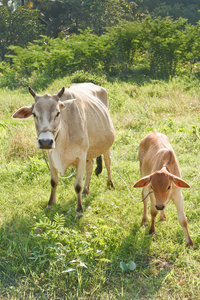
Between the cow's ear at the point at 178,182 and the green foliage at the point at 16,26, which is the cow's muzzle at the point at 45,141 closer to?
the cow's ear at the point at 178,182

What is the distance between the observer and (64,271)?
3.00 m

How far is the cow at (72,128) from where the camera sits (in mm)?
3580

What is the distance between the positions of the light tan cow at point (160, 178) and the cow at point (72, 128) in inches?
31.2

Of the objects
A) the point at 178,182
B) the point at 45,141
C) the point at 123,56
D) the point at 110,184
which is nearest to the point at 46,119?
the point at 45,141

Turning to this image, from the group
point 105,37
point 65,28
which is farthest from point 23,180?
point 65,28

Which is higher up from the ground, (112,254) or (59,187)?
(112,254)

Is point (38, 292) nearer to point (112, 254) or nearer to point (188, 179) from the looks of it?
point (112, 254)

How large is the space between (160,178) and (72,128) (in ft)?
4.99

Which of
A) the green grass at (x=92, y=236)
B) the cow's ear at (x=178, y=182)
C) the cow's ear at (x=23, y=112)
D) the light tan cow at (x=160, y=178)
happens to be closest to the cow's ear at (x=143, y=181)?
the light tan cow at (x=160, y=178)

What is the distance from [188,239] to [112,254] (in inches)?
30.8

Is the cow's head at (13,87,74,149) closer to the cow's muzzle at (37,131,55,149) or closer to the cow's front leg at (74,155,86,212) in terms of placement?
the cow's muzzle at (37,131,55,149)

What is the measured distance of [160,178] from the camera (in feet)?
10.3

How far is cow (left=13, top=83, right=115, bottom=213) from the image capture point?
3580 mm

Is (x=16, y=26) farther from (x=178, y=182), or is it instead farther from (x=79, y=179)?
(x=178, y=182)
